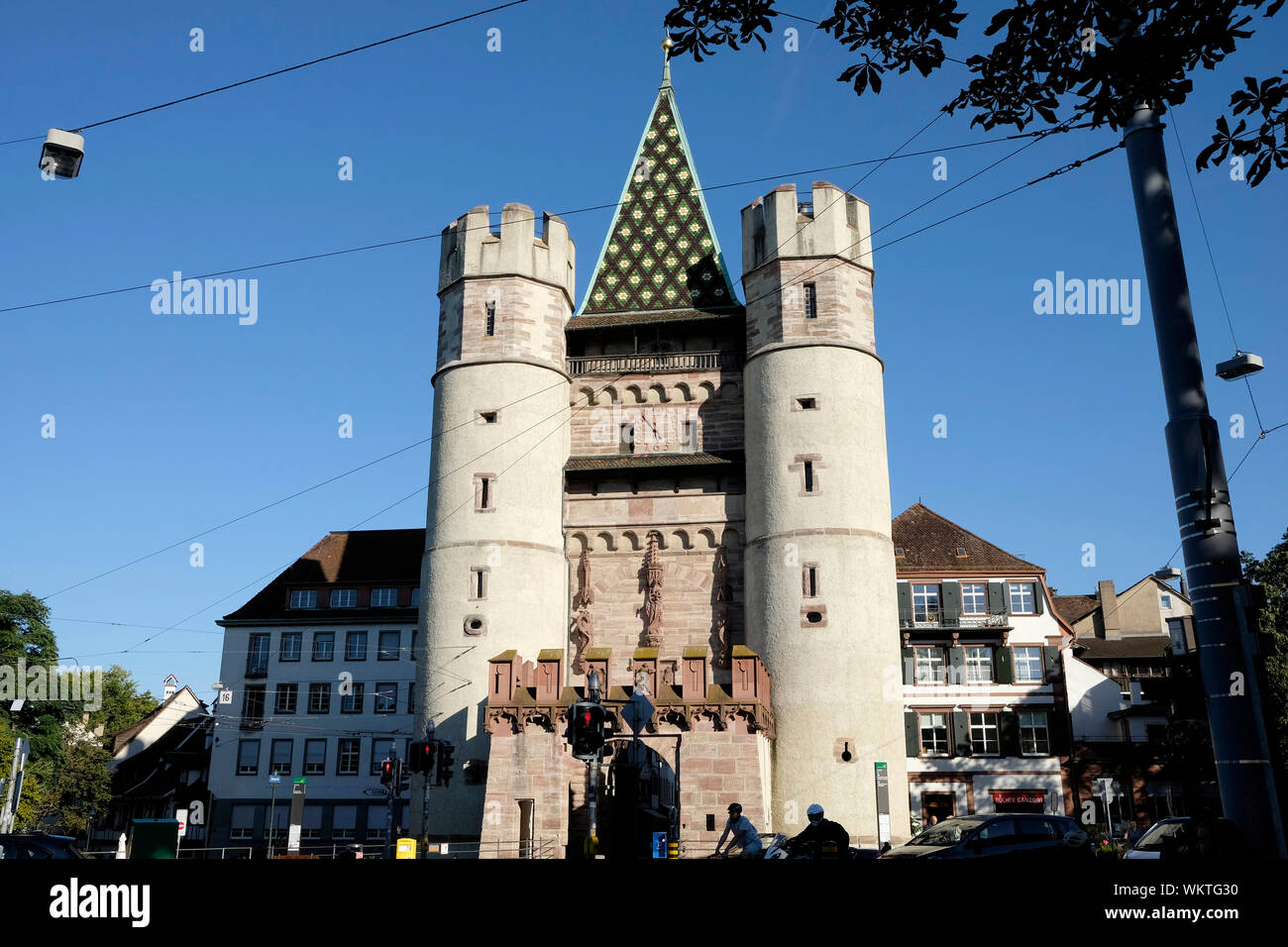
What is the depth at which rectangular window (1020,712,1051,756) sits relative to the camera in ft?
143

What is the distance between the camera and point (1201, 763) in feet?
132

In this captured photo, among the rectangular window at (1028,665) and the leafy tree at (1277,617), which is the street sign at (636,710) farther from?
the rectangular window at (1028,665)

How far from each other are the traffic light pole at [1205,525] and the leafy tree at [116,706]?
61.5m

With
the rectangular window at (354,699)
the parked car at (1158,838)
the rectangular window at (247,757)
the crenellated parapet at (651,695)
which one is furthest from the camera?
the rectangular window at (354,699)

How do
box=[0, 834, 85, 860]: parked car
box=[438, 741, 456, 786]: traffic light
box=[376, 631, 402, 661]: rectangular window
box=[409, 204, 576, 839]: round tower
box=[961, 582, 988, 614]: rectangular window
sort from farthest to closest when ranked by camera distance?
box=[376, 631, 402, 661]: rectangular window < box=[961, 582, 988, 614]: rectangular window < box=[409, 204, 576, 839]: round tower < box=[438, 741, 456, 786]: traffic light < box=[0, 834, 85, 860]: parked car

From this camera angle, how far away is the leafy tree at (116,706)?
60.5 meters

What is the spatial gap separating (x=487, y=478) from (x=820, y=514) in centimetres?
1029

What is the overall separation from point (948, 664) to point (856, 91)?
38.9m

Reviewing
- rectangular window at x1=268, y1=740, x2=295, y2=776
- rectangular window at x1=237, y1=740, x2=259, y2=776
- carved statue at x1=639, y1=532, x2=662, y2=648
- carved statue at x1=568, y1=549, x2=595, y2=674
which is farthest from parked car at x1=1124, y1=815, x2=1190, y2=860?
rectangular window at x1=237, y1=740, x2=259, y2=776

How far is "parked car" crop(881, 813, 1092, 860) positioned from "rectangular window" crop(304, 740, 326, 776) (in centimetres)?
4073

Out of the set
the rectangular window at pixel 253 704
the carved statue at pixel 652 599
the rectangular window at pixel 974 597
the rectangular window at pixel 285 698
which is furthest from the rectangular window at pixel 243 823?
the rectangular window at pixel 974 597

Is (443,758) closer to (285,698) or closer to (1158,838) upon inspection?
(1158,838)

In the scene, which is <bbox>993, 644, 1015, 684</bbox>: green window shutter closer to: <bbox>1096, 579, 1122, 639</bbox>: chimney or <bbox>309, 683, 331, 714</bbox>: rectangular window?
<bbox>1096, 579, 1122, 639</bbox>: chimney

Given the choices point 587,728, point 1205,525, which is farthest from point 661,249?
point 1205,525
